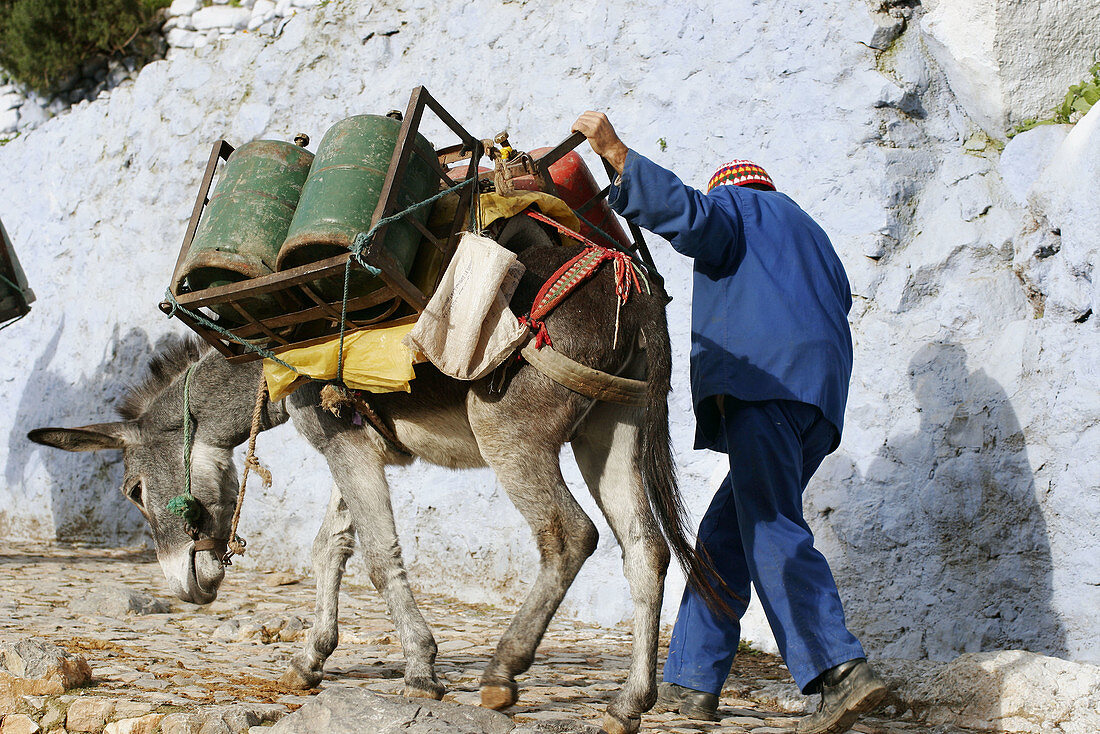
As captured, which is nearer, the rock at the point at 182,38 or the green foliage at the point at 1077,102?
the green foliage at the point at 1077,102

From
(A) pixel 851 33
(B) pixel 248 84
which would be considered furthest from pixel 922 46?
(B) pixel 248 84

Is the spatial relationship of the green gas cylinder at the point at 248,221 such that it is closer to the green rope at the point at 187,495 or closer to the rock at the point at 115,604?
the green rope at the point at 187,495

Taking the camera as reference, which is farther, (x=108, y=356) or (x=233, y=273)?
(x=108, y=356)

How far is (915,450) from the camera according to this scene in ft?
13.8

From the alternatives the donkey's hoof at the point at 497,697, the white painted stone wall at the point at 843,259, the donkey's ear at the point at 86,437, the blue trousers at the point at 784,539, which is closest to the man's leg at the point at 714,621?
the blue trousers at the point at 784,539

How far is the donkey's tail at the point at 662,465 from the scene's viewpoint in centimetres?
286

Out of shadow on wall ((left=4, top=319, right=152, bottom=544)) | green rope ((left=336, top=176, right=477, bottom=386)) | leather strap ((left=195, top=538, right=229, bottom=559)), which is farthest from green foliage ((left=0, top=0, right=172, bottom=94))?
green rope ((left=336, top=176, right=477, bottom=386))

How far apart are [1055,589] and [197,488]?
3.85 metres

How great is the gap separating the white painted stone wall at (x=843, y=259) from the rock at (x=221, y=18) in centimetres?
38

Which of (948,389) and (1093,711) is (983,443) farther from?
(1093,711)

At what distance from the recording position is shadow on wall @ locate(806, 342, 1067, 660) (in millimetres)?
3852

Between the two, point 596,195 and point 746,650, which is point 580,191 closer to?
point 596,195

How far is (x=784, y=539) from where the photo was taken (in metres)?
2.67

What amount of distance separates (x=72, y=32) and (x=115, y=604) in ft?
22.9
